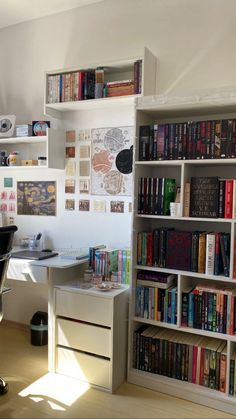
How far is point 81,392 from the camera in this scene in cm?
222

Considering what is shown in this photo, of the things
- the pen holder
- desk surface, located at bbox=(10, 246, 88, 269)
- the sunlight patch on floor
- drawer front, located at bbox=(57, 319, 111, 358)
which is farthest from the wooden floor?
the pen holder

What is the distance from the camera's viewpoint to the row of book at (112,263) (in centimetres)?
250

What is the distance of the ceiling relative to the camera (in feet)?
9.01

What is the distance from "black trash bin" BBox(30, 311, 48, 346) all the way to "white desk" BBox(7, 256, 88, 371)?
0.43m

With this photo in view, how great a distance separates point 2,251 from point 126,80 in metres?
1.50

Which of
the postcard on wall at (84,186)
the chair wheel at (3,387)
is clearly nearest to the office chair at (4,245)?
the chair wheel at (3,387)

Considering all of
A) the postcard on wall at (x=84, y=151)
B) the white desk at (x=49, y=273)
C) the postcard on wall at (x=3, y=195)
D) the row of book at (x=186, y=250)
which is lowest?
the white desk at (x=49, y=273)

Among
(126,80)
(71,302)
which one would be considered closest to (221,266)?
(71,302)

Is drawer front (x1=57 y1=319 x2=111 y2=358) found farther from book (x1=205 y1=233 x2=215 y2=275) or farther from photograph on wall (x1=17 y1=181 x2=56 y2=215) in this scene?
photograph on wall (x1=17 y1=181 x2=56 y2=215)

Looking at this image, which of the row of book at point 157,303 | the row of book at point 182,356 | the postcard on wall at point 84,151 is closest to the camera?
the row of book at point 182,356

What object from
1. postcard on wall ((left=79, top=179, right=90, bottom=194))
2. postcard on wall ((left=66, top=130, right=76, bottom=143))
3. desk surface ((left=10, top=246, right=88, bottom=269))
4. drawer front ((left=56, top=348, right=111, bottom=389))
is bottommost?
drawer front ((left=56, top=348, right=111, bottom=389))

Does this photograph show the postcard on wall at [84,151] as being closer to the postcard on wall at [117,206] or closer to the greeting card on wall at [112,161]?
the greeting card on wall at [112,161]

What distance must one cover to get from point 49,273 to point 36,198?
923 mm

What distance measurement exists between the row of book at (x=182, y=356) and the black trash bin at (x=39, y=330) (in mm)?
874
